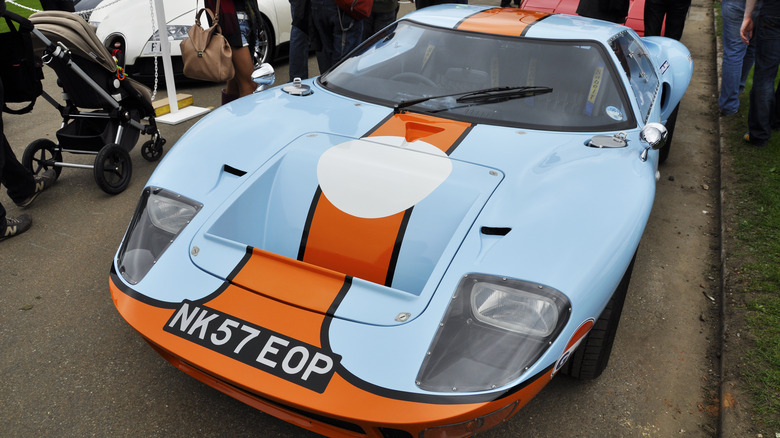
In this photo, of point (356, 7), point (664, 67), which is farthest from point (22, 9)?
point (664, 67)

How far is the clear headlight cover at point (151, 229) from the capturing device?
2016 millimetres

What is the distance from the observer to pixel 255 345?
1.68m

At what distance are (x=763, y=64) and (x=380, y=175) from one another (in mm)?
3560

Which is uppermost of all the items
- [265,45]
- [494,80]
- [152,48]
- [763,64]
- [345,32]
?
[494,80]

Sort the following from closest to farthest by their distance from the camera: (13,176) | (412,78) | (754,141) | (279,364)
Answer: (279,364) < (412,78) < (13,176) < (754,141)

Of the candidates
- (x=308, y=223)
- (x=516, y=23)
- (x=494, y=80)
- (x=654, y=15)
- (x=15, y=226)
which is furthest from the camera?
(x=654, y=15)

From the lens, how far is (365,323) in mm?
1692

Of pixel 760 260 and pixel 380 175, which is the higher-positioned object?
pixel 380 175

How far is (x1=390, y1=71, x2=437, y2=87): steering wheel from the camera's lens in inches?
111

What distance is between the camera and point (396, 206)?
1996 millimetres

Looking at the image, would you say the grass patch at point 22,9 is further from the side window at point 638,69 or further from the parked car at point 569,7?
the side window at point 638,69

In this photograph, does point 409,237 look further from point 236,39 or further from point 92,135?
point 236,39

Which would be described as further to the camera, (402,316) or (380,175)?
(380,175)

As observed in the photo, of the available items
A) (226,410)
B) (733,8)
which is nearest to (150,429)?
(226,410)
